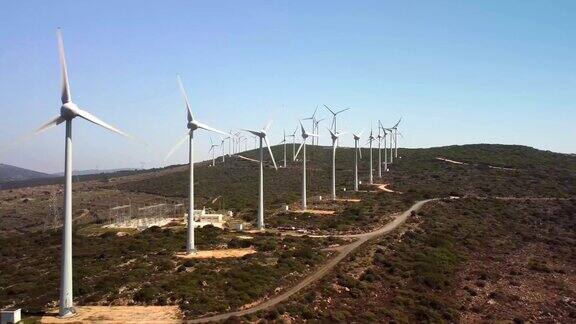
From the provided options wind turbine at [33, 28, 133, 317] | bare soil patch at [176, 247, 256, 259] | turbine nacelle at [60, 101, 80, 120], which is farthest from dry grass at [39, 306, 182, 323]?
bare soil patch at [176, 247, 256, 259]

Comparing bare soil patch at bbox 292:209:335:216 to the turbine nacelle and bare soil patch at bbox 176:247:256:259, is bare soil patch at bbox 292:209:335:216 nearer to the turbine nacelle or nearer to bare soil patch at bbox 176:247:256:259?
bare soil patch at bbox 176:247:256:259

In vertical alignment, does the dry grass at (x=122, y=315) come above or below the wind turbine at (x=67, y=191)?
below

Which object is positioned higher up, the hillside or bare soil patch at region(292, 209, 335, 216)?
bare soil patch at region(292, 209, 335, 216)

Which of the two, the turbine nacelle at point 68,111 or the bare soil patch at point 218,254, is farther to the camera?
the bare soil patch at point 218,254

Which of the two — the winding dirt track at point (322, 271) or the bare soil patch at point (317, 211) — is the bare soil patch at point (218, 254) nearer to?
the winding dirt track at point (322, 271)

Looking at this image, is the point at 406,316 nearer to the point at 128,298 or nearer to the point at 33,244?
the point at 128,298

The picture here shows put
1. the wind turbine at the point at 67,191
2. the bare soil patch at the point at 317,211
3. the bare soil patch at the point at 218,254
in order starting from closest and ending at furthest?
the wind turbine at the point at 67,191
the bare soil patch at the point at 218,254
the bare soil patch at the point at 317,211

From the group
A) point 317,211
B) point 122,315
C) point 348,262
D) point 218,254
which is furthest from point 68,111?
point 317,211

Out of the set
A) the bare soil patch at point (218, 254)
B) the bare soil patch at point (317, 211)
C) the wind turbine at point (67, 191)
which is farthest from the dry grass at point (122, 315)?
the bare soil patch at point (317, 211)

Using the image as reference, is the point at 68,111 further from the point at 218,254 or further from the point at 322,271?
the point at 322,271

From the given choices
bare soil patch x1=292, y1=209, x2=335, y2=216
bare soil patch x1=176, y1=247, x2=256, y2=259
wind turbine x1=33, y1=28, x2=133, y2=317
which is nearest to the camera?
wind turbine x1=33, y1=28, x2=133, y2=317
